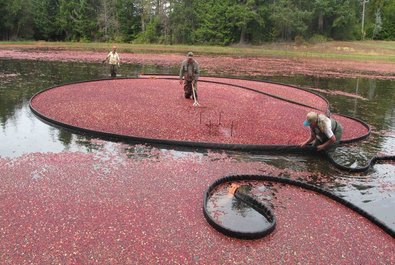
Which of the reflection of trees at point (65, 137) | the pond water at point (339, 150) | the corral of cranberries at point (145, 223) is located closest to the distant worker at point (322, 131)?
the pond water at point (339, 150)

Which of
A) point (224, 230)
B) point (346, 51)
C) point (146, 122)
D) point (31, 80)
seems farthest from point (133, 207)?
point (346, 51)

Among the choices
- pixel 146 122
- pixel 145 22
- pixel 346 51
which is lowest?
pixel 146 122

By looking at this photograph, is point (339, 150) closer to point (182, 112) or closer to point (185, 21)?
point (182, 112)

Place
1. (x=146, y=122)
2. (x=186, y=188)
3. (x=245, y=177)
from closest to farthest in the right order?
(x=186, y=188) < (x=245, y=177) < (x=146, y=122)

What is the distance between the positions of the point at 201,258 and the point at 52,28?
5695cm

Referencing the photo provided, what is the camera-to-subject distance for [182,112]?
1056cm

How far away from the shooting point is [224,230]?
4914 millimetres

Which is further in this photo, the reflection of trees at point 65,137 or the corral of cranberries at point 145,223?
the reflection of trees at point 65,137

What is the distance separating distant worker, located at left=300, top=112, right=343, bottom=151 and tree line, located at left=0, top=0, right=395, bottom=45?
42791mm

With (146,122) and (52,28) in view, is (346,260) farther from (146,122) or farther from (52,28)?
(52,28)

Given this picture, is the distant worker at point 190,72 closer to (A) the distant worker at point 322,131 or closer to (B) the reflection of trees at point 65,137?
(B) the reflection of trees at point 65,137

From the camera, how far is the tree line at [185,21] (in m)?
49.6

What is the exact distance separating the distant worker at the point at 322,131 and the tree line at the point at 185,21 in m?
42.8

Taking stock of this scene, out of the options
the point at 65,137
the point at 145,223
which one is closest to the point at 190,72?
the point at 65,137
